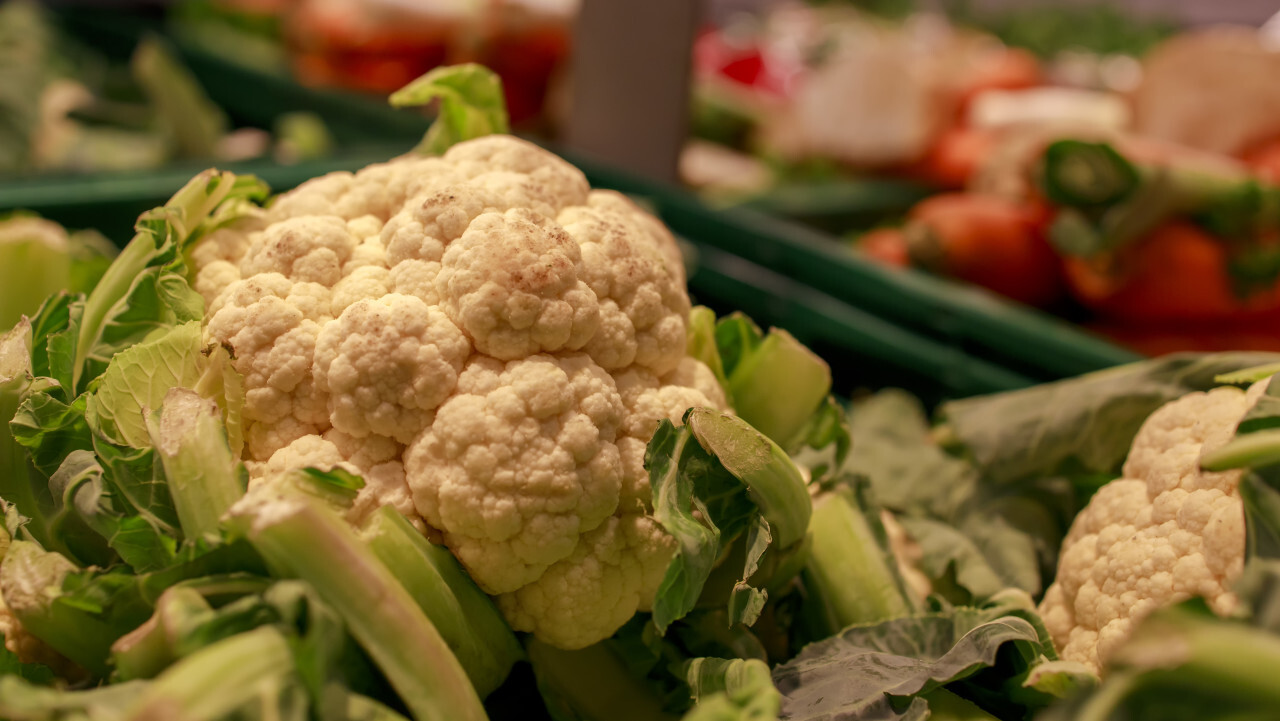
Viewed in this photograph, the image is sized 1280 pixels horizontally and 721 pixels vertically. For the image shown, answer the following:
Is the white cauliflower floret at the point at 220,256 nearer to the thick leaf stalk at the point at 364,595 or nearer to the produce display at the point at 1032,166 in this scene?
the thick leaf stalk at the point at 364,595

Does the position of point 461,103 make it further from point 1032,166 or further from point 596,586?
point 1032,166

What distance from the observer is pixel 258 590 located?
70 centimetres

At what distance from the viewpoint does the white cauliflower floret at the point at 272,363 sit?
821mm

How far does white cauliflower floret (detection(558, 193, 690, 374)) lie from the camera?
90cm

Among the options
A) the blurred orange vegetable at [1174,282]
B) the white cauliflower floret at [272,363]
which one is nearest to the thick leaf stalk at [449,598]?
the white cauliflower floret at [272,363]

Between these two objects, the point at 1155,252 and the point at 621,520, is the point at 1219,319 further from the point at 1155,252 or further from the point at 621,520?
the point at 621,520

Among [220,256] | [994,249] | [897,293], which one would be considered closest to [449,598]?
[220,256]

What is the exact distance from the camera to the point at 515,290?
827 mm

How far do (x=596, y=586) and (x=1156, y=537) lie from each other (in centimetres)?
55

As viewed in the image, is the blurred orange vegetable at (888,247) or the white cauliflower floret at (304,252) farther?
the blurred orange vegetable at (888,247)

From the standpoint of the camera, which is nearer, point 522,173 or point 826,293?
point 522,173

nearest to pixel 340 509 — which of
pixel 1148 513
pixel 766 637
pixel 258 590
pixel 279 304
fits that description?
pixel 258 590

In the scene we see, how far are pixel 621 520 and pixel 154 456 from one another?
0.41m

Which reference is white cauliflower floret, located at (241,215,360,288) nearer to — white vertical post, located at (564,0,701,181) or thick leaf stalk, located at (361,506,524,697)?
thick leaf stalk, located at (361,506,524,697)
